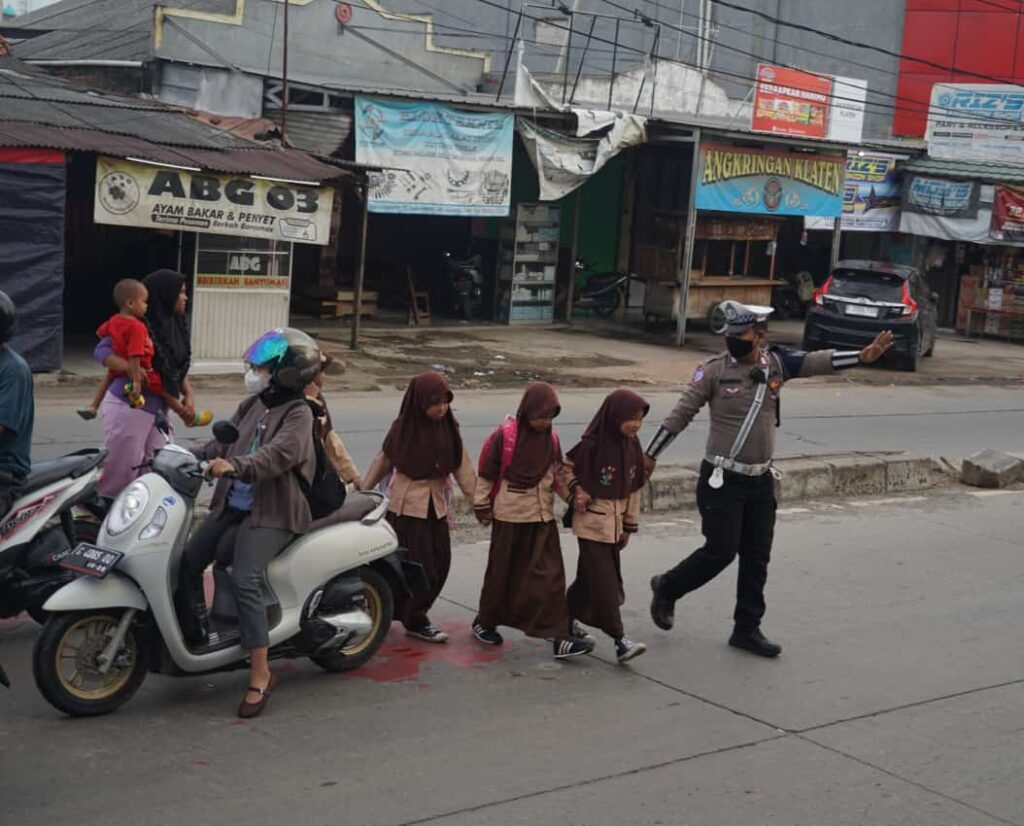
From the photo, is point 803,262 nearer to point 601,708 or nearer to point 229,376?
point 229,376

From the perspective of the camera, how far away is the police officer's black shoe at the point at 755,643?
274 inches

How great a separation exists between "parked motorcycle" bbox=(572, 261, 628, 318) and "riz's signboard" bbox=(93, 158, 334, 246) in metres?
9.64

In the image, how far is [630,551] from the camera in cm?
918

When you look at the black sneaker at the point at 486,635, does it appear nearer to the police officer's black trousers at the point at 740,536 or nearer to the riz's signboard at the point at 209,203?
the police officer's black trousers at the point at 740,536

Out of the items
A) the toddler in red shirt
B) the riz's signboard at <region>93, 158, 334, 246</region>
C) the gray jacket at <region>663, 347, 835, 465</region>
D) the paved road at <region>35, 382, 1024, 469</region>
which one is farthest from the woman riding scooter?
the riz's signboard at <region>93, 158, 334, 246</region>

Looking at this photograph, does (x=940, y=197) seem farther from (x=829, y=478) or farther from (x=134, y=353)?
(x=134, y=353)

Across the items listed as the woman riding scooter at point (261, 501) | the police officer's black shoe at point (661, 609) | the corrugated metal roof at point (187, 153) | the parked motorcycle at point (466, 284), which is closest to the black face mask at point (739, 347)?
the police officer's black shoe at point (661, 609)

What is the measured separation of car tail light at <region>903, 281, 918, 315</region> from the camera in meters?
22.5

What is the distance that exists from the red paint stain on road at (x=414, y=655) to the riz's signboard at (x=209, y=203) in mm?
9781

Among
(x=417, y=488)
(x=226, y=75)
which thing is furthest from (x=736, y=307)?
(x=226, y=75)

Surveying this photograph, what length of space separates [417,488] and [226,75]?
47.6ft

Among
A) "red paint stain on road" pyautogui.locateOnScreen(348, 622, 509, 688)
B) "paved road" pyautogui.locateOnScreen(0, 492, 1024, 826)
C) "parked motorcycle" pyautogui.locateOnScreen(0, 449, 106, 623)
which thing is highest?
"parked motorcycle" pyautogui.locateOnScreen(0, 449, 106, 623)

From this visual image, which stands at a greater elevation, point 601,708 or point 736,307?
point 736,307

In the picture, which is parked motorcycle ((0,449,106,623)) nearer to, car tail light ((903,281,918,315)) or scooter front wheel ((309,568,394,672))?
scooter front wheel ((309,568,394,672))
